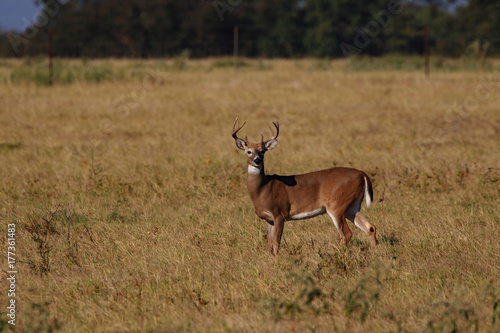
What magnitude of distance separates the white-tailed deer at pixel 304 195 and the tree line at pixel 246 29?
1414 inches

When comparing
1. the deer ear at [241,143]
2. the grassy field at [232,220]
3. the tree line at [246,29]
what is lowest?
the grassy field at [232,220]

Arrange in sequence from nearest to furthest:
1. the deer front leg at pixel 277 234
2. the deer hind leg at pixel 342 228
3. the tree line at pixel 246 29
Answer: the deer front leg at pixel 277 234 < the deer hind leg at pixel 342 228 < the tree line at pixel 246 29

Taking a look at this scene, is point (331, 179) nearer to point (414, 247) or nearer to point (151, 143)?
point (414, 247)

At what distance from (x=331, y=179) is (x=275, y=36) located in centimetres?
4370

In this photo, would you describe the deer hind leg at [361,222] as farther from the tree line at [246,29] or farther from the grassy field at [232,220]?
the tree line at [246,29]

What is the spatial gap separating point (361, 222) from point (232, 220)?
1687 mm

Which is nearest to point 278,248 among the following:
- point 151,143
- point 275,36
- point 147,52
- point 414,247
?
point 414,247

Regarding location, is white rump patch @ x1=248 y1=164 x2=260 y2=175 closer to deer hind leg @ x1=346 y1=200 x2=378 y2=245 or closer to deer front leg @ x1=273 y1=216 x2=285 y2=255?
deer front leg @ x1=273 y1=216 x2=285 y2=255

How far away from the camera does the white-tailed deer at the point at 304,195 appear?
668 cm

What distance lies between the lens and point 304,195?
22.2ft

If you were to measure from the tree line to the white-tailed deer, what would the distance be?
118 feet

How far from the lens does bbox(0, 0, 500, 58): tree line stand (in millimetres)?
43469

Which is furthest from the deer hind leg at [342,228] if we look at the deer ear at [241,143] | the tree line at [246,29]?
the tree line at [246,29]

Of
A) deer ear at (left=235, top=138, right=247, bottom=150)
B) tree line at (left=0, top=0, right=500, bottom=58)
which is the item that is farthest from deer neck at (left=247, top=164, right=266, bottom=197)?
tree line at (left=0, top=0, right=500, bottom=58)
